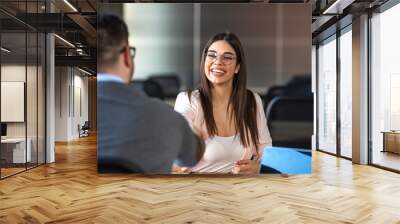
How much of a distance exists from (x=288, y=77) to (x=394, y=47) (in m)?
2.25

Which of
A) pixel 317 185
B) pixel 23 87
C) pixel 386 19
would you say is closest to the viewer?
pixel 317 185

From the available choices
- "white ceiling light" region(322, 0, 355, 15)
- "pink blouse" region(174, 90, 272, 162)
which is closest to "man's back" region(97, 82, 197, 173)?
"pink blouse" region(174, 90, 272, 162)

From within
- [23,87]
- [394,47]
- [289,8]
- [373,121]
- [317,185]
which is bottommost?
[317,185]

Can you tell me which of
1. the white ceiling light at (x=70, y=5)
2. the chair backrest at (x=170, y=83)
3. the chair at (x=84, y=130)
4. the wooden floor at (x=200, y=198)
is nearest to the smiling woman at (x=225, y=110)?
the chair backrest at (x=170, y=83)

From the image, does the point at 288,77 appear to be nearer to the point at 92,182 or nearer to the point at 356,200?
the point at 356,200

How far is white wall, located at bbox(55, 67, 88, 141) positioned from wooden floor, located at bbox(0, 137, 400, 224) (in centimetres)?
828

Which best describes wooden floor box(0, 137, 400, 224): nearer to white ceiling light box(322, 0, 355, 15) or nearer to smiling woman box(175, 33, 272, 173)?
smiling woman box(175, 33, 272, 173)

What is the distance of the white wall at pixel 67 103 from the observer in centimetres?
1507

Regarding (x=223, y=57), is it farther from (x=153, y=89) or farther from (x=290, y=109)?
(x=290, y=109)

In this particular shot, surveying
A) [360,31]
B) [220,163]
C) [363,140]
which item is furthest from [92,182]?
[360,31]

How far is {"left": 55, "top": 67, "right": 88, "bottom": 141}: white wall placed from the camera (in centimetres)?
1507

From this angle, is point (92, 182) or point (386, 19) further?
point (386, 19)

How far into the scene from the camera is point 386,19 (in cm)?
748

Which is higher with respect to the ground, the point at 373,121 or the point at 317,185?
the point at 373,121
